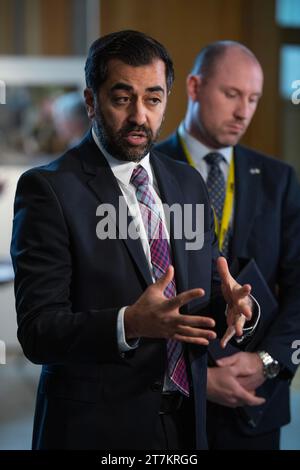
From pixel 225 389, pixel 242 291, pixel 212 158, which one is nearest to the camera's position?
pixel 242 291

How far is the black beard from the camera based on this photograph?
4.91 ft

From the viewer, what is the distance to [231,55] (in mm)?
2256

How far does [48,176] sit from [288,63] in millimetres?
4659

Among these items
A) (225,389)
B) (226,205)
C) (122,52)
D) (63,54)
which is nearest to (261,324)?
(225,389)

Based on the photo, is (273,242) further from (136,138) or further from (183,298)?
(183,298)

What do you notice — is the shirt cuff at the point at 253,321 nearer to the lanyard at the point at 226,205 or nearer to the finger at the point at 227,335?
the finger at the point at 227,335

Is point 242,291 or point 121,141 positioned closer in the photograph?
point 242,291

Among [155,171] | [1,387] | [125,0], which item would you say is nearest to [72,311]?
[155,171]

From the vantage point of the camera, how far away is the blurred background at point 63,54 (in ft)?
17.9

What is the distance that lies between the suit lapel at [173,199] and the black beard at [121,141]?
97mm

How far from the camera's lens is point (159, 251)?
1.52 metres

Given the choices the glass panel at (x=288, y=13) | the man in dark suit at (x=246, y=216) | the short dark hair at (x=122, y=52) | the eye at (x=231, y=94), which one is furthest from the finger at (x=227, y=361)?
the glass panel at (x=288, y=13)

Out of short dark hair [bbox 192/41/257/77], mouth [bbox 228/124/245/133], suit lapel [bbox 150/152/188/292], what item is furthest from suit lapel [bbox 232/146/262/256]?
suit lapel [bbox 150/152/188/292]

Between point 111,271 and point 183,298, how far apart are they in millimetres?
257
